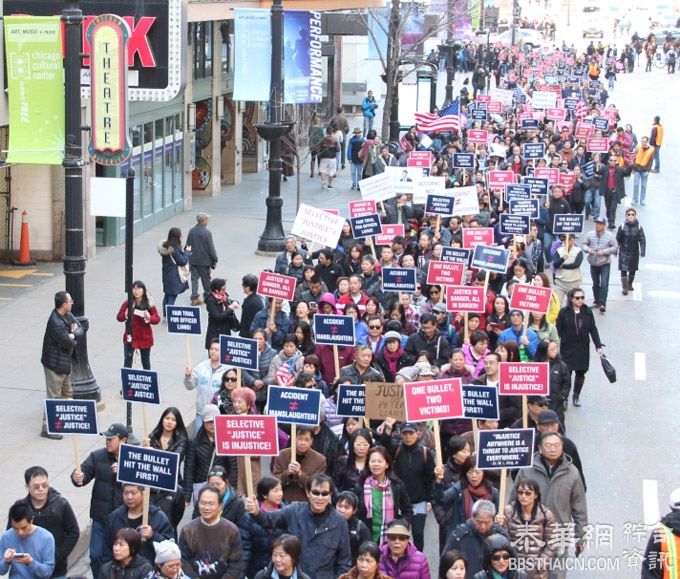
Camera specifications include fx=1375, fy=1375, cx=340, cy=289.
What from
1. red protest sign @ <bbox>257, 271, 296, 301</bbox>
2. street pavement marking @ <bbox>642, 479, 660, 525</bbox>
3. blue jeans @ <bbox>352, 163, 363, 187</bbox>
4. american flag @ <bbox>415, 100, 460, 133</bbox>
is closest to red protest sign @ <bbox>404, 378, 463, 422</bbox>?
street pavement marking @ <bbox>642, 479, 660, 525</bbox>

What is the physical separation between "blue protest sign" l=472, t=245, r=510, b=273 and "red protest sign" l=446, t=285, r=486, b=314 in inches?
83.8

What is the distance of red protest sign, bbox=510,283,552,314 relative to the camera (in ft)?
49.6

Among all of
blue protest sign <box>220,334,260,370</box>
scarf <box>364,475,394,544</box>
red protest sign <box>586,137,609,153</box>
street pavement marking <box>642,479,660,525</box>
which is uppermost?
red protest sign <box>586,137,609,153</box>

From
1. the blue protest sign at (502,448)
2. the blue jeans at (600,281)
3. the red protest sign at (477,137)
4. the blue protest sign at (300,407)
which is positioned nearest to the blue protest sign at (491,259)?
the blue jeans at (600,281)

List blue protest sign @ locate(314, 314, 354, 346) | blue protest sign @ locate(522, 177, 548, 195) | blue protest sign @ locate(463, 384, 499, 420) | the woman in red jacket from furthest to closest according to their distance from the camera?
blue protest sign @ locate(522, 177, 548, 195)
the woman in red jacket
blue protest sign @ locate(314, 314, 354, 346)
blue protest sign @ locate(463, 384, 499, 420)

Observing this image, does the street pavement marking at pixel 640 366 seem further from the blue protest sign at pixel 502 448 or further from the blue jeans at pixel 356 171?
the blue jeans at pixel 356 171

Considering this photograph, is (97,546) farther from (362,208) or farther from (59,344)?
(362,208)

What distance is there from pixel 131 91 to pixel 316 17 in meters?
7.71

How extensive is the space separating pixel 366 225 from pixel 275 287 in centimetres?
397

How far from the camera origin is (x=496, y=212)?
24078mm

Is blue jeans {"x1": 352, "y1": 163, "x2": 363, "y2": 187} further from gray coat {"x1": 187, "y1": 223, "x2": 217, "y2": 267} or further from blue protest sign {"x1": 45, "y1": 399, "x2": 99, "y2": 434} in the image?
blue protest sign {"x1": 45, "y1": 399, "x2": 99, "y2": 434}

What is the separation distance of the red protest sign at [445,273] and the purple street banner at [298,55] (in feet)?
27.6

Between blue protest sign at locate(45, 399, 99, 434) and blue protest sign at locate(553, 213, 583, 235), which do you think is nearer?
blue protest sign at locate(45, 399, 99, 434)

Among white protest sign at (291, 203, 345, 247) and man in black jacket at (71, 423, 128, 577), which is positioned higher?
white protest sign at (291, 203, 345, 247)
